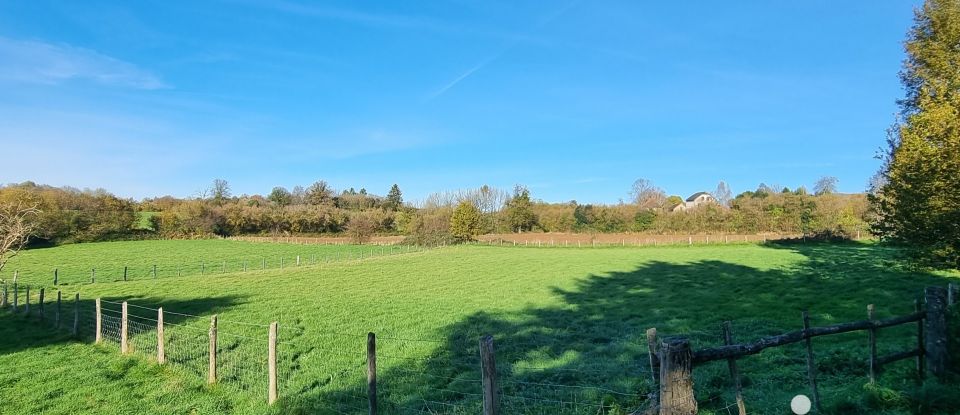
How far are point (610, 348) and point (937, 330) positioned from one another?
5702mm

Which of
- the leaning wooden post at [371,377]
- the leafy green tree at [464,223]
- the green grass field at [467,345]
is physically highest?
the leafy green tree at [464,223]

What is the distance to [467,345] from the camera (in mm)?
11500

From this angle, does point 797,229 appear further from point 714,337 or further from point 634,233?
point 714,337

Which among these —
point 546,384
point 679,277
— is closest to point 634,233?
point 679,277

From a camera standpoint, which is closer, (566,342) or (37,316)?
(566,342)

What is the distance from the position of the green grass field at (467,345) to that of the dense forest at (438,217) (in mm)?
40279

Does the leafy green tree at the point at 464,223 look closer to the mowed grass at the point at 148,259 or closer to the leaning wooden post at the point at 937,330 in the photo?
the mowed grass at the point at 148,259

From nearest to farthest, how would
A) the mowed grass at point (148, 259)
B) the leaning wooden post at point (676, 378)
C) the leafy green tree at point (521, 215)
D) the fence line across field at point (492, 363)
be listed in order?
1. the leaning wooden post at point (676, 378)
2. the fence line across field at point (492, 363)
3. the mowed grass at point (148, 259)
4. the leafy green tree at point (521, 215)

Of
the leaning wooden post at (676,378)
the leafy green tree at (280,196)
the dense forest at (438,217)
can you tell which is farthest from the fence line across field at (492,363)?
the leafy green tree at (280,196)

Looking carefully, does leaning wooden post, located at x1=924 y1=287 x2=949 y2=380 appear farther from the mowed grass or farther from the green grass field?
the mowed grass

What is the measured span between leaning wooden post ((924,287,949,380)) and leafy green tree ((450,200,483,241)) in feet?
208

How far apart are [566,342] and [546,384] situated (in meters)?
3.48

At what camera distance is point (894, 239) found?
16953 millimetres

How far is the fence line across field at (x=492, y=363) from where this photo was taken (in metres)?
4.20
